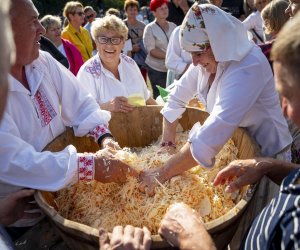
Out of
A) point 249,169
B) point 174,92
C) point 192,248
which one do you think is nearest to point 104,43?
point 174,92

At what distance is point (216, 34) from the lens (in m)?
2.34

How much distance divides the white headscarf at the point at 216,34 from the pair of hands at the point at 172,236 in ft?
3.32

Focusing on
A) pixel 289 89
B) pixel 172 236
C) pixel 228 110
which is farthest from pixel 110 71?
pixel 289 89

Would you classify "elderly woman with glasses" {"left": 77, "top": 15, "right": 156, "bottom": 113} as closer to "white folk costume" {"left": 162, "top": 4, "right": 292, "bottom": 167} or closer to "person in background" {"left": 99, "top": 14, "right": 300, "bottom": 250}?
"white folk costume" {"left": 162, "top": 4, "right": 292, "bottom": 167}

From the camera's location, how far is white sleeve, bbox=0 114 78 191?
2145mm

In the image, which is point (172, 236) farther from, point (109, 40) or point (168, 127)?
point (109, 40)

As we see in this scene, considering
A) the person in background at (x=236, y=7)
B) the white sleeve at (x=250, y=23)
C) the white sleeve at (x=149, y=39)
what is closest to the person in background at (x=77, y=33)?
the white sleeve at (x=149, y=39)

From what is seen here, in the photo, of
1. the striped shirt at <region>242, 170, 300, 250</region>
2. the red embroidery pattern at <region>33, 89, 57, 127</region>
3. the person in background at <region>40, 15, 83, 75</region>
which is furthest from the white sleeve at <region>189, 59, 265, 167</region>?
the person in background at <region>40, 15, 83, 75</region>

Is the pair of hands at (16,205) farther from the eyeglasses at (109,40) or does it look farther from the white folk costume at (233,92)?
the eyeglasses at (109,40)

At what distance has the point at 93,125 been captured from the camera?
2.77 m

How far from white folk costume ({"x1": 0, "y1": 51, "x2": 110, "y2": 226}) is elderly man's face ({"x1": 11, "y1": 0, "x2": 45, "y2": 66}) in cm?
13

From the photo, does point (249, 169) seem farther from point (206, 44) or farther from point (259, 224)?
point (206, 44)

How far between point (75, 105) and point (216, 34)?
43.0 inches

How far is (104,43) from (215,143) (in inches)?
85.4
